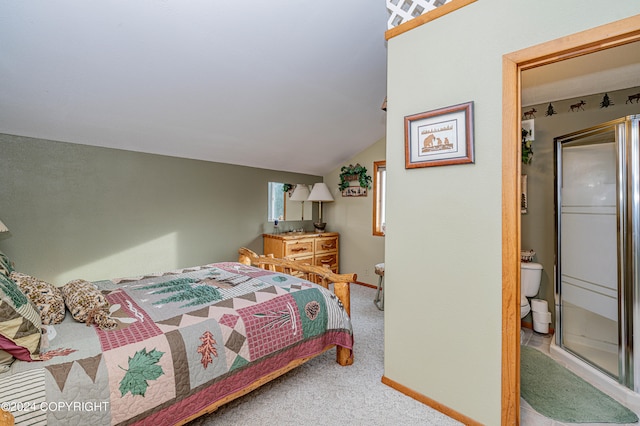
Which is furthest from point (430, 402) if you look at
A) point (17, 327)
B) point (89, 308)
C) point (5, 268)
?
point (5, 268)

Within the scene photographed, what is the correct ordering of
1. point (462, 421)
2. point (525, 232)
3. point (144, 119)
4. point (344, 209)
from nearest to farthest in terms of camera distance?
1. point (462, 421)
2. point (144, 119)
3. point (525, 232)
4. point (344, 209)

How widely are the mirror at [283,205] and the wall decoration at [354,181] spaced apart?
2.49 feet

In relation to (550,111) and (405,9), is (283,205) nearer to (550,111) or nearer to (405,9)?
(405,9)

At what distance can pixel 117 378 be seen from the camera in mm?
1243

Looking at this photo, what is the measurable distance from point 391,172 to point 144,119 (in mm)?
2462

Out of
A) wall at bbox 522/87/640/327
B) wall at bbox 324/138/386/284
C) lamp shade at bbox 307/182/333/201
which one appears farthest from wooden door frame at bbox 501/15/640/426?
lamp shade at bbox 307/182/333/201

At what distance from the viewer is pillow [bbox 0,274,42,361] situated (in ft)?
3.82

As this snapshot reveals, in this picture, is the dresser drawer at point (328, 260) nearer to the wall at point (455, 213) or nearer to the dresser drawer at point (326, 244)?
the dresser drawer at point (326, 244)

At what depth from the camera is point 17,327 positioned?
1191 millimetres

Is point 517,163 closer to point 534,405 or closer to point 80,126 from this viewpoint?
point 534,405

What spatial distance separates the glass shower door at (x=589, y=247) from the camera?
7.23 ft

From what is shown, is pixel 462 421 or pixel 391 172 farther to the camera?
pixel 391 172

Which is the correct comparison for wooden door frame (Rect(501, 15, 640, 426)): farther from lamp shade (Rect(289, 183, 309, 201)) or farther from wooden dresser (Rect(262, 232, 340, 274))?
lamp shade (Rect(289, 183, 309, 201))

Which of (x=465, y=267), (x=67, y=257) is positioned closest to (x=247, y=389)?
(x=465, y=267)
